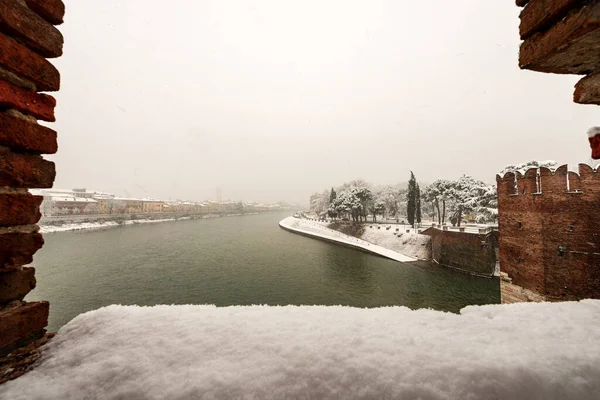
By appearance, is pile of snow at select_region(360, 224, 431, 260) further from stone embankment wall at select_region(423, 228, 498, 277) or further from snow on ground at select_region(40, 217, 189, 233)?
snow on ground at select_region(40, 217, 189, 233)

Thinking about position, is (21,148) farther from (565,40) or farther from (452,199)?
(452,199)

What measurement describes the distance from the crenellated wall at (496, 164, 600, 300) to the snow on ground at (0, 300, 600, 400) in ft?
31.8

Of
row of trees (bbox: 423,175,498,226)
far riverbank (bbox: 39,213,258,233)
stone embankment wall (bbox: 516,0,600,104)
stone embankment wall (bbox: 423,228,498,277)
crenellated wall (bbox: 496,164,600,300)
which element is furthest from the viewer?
far riverbank (bbox: 39,213,258,233)

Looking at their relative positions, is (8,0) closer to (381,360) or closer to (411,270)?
(381,360)

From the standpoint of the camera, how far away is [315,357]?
136cm

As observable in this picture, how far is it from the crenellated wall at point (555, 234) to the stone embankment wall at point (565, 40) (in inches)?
413

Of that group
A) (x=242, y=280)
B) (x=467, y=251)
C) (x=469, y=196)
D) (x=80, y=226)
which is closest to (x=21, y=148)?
(x=242, y=280)

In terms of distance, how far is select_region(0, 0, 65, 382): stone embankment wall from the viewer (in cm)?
141

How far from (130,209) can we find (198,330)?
9109 cm

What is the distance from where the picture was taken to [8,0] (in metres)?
1.43

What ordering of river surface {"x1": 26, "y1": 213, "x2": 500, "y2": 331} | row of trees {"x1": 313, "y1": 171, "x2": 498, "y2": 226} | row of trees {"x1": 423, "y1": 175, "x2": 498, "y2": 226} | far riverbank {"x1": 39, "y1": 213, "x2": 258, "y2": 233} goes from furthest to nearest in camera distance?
far riverbank {"x1": 39, "y1": 213, "x2": 258, "y2": 233} < row of trees {"x1": 313, "y1": 171, "x2": 498, "y2": 226} < row of trees {"x1": 423, "y1": 175, "x2": 498, "y2": 226} < river surface {"x1": 26, "y1": 213, "x2": 500, "y2": 331}

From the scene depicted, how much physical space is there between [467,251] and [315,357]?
24.0 metres

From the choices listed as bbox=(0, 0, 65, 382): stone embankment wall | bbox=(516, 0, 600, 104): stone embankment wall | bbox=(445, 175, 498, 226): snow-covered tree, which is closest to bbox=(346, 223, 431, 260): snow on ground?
bbox=(445, 175, 498, 226): snow-covered tree

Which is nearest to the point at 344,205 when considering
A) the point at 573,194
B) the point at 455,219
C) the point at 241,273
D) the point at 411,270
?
the point at 455,219
